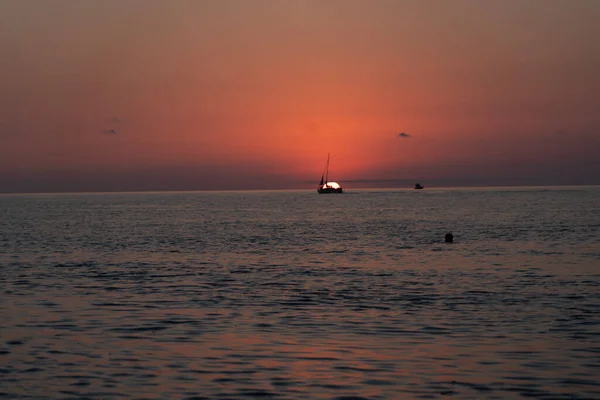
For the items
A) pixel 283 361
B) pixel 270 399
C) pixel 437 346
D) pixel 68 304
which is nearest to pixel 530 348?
pixel 437 346

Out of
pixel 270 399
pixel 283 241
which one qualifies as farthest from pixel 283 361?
pixel 283 241

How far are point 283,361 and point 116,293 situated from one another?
1608 cm

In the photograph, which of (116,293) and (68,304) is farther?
(116,293)

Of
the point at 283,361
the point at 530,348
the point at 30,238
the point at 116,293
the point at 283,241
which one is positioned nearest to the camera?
the point at 283,361

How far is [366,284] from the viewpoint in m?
37.1

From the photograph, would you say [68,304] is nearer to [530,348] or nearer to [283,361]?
[283,361]

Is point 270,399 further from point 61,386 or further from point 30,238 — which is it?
point 30,238

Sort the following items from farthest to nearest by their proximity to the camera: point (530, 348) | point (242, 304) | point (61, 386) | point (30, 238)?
point (30, 238), point (242, 304), point (530, 348), point (61, 386)

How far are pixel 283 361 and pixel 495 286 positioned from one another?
18.8 metres

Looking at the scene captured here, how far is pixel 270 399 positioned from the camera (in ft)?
52.1

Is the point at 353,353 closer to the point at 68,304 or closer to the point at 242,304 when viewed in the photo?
the point at 242,304

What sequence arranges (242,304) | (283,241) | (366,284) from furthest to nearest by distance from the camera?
(283,241)
(366,284)
(242,304)

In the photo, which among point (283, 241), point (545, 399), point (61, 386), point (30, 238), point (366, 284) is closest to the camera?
point (545, 399)

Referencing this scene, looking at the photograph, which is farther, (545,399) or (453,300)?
(453,300)
